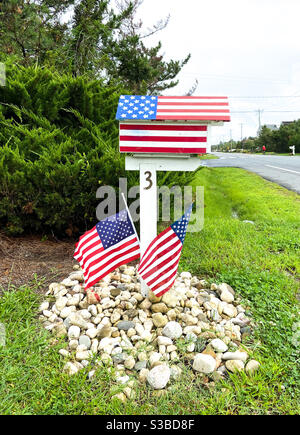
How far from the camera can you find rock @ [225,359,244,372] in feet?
5.65

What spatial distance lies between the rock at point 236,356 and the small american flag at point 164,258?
0.57m

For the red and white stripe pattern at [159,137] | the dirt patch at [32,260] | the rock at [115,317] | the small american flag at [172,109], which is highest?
the small american flag at [172,109]

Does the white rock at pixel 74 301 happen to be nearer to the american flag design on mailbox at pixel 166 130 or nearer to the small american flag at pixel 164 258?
the small american flag at pixel 164 258

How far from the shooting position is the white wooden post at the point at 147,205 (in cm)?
217

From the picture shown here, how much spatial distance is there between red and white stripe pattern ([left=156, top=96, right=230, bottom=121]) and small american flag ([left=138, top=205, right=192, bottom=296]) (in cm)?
68

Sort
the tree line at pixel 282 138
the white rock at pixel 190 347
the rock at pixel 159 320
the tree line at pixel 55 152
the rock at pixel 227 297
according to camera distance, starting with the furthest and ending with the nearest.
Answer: the tree line at pixel 282 138, the tree line at pixel 55 152, the rock at pixel 227 297, the rock at pixel 159 320, the white rock at pixel 190 347

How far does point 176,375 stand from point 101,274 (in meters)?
0.83

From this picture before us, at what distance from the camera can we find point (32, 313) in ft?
7.09

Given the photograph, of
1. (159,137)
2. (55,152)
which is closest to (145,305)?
(159,137)

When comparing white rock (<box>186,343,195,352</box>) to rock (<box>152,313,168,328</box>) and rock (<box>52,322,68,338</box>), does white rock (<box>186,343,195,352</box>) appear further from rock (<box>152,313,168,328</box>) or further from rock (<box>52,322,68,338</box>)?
rock (<box>52,322,68,338</box>)

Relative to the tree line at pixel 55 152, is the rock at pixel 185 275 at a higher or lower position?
lower

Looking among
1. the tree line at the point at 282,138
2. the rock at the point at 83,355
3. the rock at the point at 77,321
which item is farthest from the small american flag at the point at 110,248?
the tree line at the point at 282,138

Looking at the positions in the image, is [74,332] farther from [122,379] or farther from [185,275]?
[185,275]

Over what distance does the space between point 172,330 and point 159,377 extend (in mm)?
375
